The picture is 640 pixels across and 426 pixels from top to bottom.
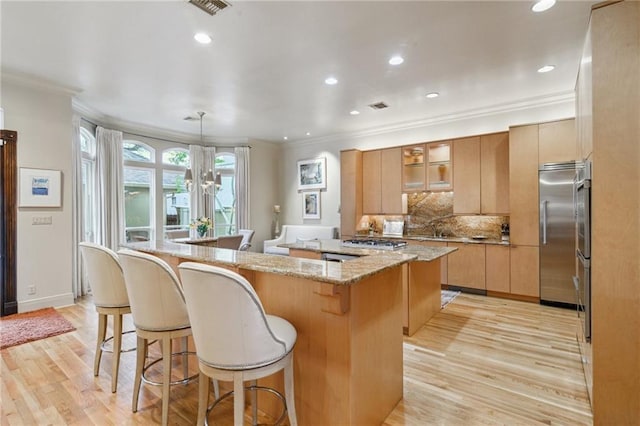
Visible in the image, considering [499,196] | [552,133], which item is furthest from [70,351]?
[552,133]

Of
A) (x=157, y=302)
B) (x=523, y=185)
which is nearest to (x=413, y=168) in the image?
(x=523, y=185)

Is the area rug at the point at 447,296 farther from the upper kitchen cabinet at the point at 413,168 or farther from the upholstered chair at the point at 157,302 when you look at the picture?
the upholstered chair at the point at 157,302

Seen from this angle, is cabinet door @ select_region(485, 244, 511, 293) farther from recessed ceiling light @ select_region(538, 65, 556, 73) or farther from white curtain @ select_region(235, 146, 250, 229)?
white curtain @ select_region(235, 146, 250, 229)

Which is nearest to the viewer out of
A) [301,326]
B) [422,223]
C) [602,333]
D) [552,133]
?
[301,326]

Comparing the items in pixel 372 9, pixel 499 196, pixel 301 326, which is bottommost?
pixel 301 326

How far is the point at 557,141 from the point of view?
4309mm

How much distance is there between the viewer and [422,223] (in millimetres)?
6004

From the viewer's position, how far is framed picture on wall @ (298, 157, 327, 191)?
7.26 meters

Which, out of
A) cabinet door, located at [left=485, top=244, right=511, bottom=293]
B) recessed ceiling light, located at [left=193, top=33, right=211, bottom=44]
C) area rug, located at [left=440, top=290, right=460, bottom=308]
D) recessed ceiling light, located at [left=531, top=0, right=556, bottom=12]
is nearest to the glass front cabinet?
cabinet door, located at [left=485, top=244, right=511, bottom=293]

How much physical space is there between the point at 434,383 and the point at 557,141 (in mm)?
3728

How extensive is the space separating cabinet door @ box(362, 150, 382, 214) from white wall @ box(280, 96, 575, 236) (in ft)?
1.23

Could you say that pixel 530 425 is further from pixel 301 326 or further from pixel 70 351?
pixel 70 351

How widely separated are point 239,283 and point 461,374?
222 cm

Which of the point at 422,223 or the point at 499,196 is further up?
the point at 499,196
